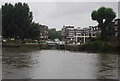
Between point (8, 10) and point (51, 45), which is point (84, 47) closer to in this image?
point (51, 45)

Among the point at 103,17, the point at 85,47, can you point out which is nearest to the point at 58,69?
the point at 85,47

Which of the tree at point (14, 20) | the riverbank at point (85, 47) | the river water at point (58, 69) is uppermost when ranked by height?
the tree at point (14, 20)

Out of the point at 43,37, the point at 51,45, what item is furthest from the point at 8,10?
the point at 43,37

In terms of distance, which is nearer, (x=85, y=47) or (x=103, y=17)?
(x=85, y=47)

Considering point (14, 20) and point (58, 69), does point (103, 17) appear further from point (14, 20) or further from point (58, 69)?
point (58, 69)

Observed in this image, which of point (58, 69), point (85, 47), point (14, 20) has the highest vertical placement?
point (14, 20)

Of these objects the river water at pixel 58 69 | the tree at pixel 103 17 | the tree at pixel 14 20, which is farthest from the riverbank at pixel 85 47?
the river water at pixel 58 69

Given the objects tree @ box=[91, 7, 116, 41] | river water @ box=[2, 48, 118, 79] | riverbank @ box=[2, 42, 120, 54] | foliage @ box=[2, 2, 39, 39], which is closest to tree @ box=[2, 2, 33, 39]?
foliage @ box=[2, 2, 39, 39]

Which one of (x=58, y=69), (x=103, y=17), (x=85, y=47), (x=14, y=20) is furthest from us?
(x=14, y=20)

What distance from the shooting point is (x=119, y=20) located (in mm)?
93688

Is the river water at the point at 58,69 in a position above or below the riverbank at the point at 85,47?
below

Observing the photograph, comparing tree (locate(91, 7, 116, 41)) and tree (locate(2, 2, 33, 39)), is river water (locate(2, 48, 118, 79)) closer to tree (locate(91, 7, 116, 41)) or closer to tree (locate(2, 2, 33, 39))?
tree (locate(91, 7, 116, 41))

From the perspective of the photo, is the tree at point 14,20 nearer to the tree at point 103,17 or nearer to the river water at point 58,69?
the tree at point 103,17

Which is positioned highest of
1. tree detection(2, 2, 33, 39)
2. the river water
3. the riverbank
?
tree detection(2, 2, 33, 39)
